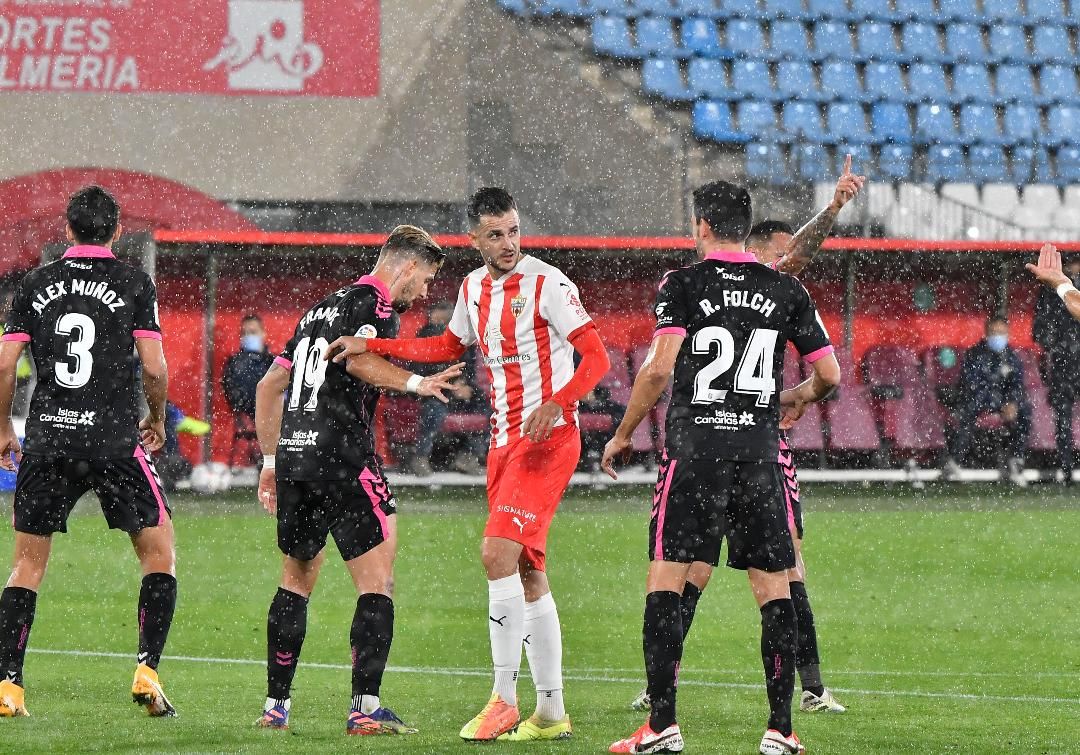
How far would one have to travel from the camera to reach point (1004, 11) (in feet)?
97.0

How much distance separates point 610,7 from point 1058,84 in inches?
320

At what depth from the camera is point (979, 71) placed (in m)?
28.0

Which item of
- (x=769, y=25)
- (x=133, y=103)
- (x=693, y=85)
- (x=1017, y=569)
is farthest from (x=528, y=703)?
(x=769, y=25)

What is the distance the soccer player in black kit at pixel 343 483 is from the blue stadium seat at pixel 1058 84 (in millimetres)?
24194

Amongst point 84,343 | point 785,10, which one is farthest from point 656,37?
point 84,343

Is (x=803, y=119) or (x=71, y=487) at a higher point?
(x=803, y=119)

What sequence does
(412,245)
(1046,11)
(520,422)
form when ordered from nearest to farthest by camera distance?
1. (520,422)
2. (412,245)
3. (1046,11)

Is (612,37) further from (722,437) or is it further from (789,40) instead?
(722,437)

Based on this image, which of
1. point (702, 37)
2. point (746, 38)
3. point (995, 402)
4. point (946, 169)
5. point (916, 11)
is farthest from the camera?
point (916, 11)

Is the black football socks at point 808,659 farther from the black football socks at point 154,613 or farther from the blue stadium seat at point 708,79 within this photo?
the blue stadium seat at point 708,79

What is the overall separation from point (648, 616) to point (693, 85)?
21224 millimetres

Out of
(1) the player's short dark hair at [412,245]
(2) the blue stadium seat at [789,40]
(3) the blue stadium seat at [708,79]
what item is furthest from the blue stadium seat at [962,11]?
(1) the player's short dark hair at [412,245]

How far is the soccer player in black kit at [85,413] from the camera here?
6.14 meters

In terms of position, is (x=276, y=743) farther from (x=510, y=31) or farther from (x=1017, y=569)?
(x=510, y=31)
